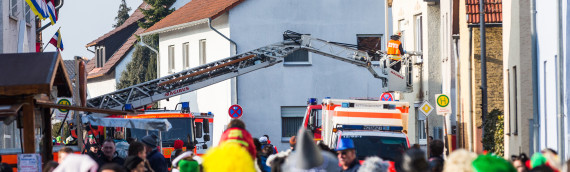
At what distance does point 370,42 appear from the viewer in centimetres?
4625

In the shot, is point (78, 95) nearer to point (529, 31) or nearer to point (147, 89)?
point (529, 31)

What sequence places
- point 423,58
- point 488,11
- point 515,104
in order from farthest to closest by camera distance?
point 423,58 < point 488,11 < point 515,104

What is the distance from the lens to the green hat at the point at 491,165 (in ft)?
25.6

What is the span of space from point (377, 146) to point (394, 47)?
1641 centimetres

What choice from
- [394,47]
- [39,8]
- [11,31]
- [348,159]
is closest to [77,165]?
[348,159]

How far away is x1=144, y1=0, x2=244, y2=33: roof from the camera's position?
148ft

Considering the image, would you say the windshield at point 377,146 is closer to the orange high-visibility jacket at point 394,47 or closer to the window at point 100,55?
the orange high-visibility jacket at point 394,47

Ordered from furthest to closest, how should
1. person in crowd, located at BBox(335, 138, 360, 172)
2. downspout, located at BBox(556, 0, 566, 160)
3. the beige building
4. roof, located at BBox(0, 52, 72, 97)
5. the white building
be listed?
the white building → the beige building → downspout, located at BBox(556, 0, 566, 160) → roof, located at BBox(0, 52, 72, 97) → person in crowd, located at BBox(335, 138, 360, 172)

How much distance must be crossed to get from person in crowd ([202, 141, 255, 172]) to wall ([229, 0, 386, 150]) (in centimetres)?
3665

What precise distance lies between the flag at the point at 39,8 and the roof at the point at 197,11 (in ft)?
50.1

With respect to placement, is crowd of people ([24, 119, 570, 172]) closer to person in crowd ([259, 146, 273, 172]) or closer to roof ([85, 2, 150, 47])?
person in crowd ([259, 146, 273, 172])

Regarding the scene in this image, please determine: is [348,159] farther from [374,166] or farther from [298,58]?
[298,58]

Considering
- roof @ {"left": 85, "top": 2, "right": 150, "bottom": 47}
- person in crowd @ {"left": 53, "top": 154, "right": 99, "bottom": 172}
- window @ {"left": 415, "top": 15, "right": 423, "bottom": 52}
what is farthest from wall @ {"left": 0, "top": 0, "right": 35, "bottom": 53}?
roof @ {"left": 85, "top": 2, "right": 150, "bottom": 47}

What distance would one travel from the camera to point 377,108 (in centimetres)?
2545
